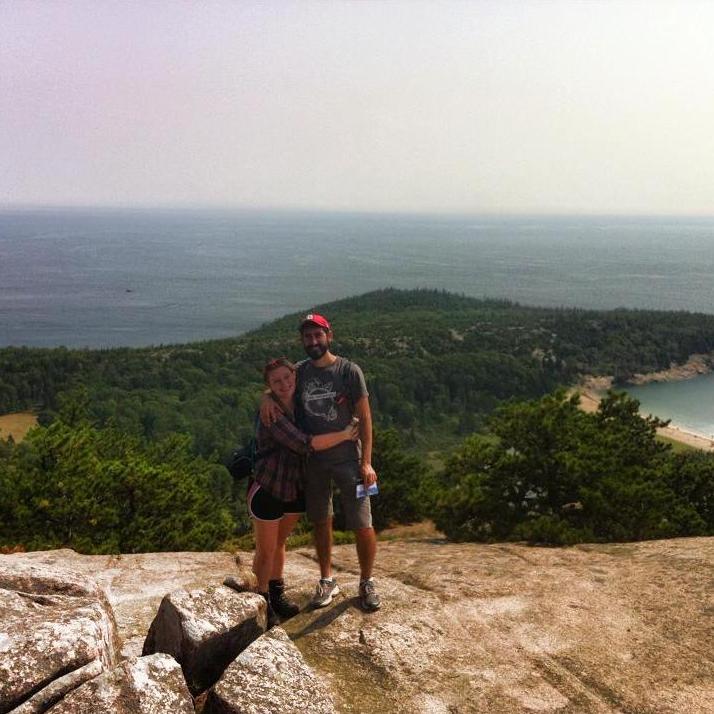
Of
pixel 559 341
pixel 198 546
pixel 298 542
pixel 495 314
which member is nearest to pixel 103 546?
pixel 198 546

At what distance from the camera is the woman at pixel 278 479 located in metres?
6.37

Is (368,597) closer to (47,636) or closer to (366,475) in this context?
(366,475)

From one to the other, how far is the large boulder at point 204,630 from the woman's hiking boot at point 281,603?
0.85 m

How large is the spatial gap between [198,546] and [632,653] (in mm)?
15946

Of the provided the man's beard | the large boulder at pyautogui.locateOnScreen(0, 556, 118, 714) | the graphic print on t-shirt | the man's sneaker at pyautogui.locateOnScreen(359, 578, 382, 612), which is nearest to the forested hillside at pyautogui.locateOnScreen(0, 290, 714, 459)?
the man's sneaker at pyautogui.locateOnScreen(359, 578, 382, 612)

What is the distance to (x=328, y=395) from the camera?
6410 millimetres

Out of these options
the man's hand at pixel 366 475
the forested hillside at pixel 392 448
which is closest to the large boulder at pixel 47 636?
the man's hand at pixel 366 475

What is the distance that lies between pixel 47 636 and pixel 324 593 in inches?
121

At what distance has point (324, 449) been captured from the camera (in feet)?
21.2

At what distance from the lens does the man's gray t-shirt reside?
6414 mm

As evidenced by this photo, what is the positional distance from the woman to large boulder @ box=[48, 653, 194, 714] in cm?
211

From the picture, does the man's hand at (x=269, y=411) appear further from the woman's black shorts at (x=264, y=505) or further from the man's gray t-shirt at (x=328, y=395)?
the woman's black shorts at (x=264, y=505)

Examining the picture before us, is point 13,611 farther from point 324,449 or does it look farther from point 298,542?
point 298,542

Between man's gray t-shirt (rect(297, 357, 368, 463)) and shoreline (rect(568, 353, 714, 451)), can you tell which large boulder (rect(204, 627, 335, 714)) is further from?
shoreline (rect(568, 353, 714, 451))
